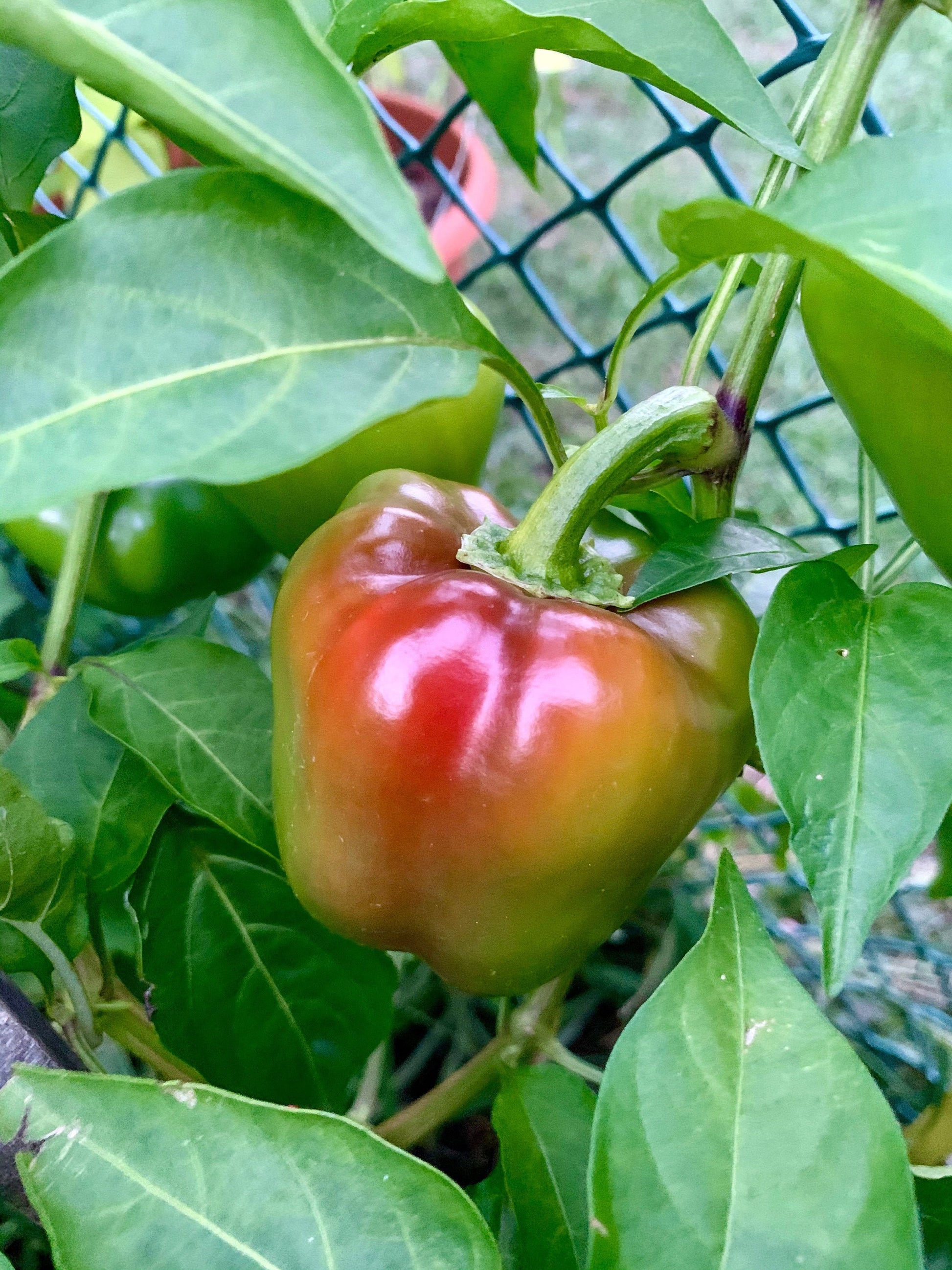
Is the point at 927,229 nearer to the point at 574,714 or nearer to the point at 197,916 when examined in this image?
the point at 574,714

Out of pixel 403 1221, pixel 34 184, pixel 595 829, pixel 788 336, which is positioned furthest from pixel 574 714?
pixel 788 336

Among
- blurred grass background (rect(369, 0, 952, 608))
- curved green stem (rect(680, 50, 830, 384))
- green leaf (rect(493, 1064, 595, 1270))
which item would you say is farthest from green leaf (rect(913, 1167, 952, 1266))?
blurred grass background (rect(369, 0, 952, 608))

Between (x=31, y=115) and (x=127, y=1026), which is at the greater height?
(x=31, y=115)

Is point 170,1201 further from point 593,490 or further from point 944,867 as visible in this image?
point 944,867

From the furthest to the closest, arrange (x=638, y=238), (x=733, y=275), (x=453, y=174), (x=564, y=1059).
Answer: (x=638, y=238) → (x=453, y=174) → (x=564, y=1059) → (x=733, y=275)

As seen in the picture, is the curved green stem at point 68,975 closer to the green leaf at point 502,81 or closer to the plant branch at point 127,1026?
the plant branch at point 127,1026

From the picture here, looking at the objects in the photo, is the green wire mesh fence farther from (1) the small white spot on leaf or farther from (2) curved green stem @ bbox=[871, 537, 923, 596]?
→ (1) the small white spot on leaf

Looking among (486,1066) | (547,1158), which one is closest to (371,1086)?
(486,1066)
